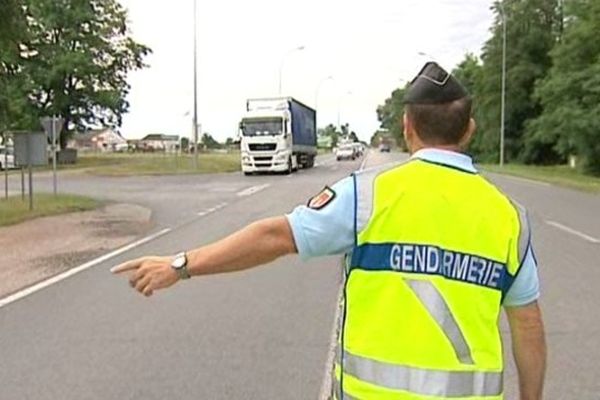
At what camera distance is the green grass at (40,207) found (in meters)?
19.4

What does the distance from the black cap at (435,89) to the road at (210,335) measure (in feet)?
12.1

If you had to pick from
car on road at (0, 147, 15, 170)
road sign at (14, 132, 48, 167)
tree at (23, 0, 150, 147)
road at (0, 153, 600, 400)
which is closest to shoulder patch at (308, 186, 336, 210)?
road at (0, 153, 600, 400)

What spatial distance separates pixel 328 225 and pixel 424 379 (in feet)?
1.59

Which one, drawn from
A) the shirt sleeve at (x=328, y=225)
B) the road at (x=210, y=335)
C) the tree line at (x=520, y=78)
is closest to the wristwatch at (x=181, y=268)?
the shirt sleeve at (x=328, y=225)

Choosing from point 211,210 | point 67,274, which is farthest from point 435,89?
point 211,210

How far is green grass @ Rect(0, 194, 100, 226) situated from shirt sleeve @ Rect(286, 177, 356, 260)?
661 inches

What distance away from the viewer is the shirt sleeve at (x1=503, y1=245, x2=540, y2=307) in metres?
2.48

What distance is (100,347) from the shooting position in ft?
24.0

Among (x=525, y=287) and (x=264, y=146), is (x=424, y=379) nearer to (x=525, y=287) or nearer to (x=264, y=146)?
(x=525, y=287)

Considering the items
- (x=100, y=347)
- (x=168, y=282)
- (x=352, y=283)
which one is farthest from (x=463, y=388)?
(x=100, y=347)

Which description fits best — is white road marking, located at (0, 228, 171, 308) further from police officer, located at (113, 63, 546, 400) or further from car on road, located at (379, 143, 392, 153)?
car on road, located at (379, 143, 392, 153)

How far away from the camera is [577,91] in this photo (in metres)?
49.1

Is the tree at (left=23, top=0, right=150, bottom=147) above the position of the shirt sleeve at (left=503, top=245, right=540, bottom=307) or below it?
above

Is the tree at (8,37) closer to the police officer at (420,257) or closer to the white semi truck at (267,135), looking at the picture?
the police officer at (420,257)
